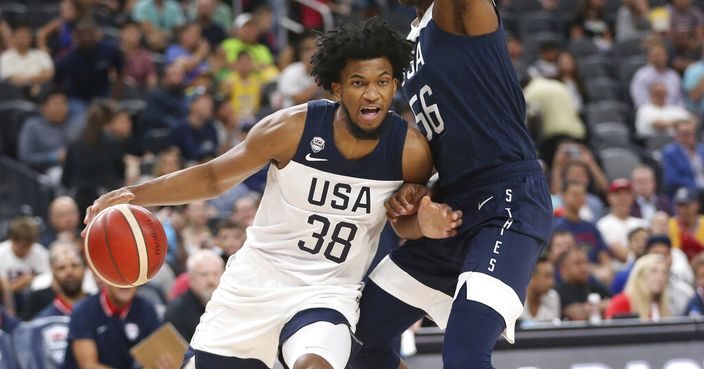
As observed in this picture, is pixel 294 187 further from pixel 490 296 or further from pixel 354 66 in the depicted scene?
pixel 490 296

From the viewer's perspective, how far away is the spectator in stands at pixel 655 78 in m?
14.2

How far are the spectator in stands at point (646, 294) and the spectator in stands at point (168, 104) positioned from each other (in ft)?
16.9

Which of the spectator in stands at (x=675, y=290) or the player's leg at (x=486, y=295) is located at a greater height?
the spectator in stands at (x=675, y=290)

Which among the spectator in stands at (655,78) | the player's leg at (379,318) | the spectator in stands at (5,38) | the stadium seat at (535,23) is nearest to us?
the player's leg at (379,318)

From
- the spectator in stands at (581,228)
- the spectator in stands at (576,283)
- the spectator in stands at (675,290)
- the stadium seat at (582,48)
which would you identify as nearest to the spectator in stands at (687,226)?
the spectator in stands at (581,228)

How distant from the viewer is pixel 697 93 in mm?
14344

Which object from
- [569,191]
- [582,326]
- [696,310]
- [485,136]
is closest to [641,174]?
[569,191]

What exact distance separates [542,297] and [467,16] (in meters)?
4.29

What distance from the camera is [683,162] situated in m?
12.5

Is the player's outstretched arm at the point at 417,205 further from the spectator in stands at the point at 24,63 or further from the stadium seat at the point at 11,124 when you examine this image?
the spectator in stands at the point at 24,63

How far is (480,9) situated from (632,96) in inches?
390

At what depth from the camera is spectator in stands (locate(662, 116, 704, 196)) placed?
40.9 feet

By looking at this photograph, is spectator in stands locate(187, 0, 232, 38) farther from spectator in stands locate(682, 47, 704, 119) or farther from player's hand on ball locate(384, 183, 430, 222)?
Result: player's hand on ball locate(384, 183, 430, 222)

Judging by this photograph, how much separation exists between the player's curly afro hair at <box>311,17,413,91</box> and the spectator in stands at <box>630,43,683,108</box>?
9.60m
